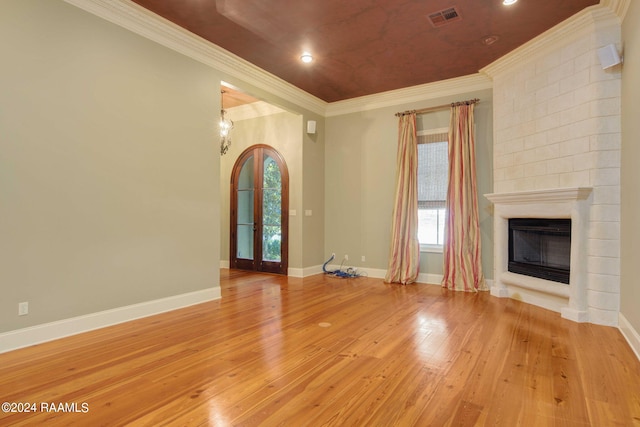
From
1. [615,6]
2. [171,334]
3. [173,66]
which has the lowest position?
[171,334]

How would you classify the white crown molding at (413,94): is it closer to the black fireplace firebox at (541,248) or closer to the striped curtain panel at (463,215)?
the striped curtain panel at (463,215)

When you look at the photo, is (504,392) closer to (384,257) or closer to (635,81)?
(635,81)

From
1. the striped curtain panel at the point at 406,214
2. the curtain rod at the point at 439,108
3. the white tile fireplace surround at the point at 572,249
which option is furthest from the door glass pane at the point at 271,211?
the white tile fireplace surround at the point at 572,249

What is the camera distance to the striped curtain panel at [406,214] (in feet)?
18.8

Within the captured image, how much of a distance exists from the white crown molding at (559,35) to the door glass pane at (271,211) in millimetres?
3984

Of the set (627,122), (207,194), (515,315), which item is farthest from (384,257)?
(627,122)

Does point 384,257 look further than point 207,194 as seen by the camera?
Yes

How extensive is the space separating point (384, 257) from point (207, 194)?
3.28 meters

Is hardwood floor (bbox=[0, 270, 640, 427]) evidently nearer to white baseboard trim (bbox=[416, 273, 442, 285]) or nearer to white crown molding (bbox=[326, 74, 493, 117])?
white baseboard trim (bbox=[416, 273, 442, 285])

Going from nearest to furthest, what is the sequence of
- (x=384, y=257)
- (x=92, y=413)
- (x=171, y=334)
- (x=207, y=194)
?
(x=92, y=413) → (x=171, y=334) → (x=207, y=194) → (x=384, y=257)

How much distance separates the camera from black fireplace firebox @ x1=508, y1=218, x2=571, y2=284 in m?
4.09

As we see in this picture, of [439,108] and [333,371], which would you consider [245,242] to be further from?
[333,371]

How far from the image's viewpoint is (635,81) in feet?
9.89

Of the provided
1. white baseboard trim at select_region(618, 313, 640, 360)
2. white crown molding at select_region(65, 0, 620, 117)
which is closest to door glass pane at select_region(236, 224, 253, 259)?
white crown molding at select_region(65, 0, 620, 117)
